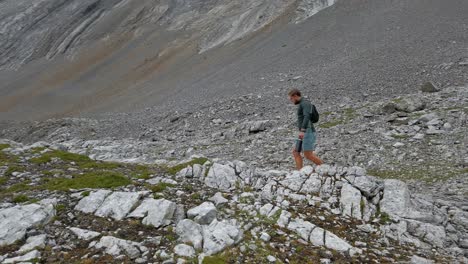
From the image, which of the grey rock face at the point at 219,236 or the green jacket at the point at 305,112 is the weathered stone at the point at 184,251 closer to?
the grey rock face at the point at 219,236

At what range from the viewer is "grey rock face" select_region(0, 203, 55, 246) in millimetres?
7113

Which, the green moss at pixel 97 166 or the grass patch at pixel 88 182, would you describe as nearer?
the grass patch at pixel 88 182

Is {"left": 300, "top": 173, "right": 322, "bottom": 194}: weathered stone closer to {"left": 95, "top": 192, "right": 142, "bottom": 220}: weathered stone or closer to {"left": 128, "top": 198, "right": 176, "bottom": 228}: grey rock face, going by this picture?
{"left": 128, "top": 198, "right": 176, "bottom": 228}: grey rock face

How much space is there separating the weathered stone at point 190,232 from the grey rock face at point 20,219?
118 inches

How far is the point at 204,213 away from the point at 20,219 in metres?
4.00

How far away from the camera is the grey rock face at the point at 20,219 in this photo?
7113mm

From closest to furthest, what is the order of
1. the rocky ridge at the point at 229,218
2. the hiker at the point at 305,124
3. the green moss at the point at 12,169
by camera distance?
the rocky ridge at the point at 229,218 → the hiker at the point at 305,124 → the green moss at the point at 12,169

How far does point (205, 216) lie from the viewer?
25.6ft

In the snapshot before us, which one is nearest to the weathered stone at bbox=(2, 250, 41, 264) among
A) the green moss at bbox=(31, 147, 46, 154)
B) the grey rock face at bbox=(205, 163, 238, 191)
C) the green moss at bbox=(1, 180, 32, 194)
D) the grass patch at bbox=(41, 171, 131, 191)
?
the grass patch at bbox=(41, 171, 131, 191)

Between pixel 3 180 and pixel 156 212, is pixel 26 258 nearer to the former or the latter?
pixel 156 212

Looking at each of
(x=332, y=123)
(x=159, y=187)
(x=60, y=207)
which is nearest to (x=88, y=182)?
(x=60, y=207)

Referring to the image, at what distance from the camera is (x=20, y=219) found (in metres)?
7.58

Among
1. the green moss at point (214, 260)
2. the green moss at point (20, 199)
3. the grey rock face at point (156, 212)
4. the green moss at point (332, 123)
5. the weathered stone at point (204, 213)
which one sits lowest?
the green moss at point (332, 123)

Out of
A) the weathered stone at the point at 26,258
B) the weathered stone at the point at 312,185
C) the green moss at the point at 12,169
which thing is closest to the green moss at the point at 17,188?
the green moss at the point at 12,169
